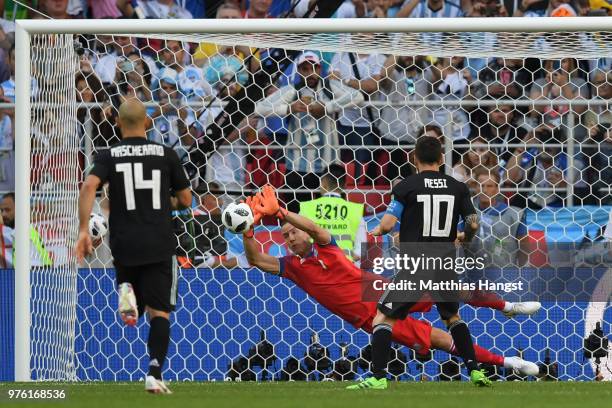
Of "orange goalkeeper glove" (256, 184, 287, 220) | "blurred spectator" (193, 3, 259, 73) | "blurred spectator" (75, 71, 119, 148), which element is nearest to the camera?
"orange goalkeeper glove" (256, 184, 287, 220)

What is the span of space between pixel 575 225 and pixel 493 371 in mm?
1379

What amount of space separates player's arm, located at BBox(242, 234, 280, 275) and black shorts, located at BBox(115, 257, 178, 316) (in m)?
1.79

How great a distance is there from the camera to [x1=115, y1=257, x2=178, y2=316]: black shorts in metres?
6.71

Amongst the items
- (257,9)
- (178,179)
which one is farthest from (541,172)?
(178,179)

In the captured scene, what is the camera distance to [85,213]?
6.60 meters

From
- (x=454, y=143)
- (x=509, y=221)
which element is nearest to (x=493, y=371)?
(x=509, y=221)

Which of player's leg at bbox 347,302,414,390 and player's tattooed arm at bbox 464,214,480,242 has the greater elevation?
player's tattooed arm at bbox 464,214,480,242

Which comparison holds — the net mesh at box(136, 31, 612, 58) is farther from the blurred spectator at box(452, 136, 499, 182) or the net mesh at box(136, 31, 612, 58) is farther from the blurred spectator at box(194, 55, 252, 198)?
the blurred spectator at box(194, 55, 252, 198)

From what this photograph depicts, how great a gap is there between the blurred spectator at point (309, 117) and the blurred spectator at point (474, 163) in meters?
0.97

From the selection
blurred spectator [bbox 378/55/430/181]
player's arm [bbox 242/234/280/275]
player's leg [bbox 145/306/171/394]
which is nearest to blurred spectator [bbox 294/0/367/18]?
blurred spectator [bbox 378/55/430/181]

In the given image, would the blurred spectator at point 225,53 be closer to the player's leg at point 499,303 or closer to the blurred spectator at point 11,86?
the blurred spectator at point 11,86

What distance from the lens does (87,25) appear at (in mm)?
8398

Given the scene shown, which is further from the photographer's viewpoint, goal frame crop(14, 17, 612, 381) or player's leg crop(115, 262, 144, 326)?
goal frame crop(14, 17, 612, 381)

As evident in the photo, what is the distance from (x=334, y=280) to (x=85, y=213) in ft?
9.05
